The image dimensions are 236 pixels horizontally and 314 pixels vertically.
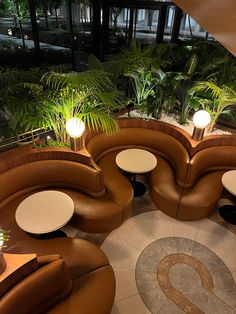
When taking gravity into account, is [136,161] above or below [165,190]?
above

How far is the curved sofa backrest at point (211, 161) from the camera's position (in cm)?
382

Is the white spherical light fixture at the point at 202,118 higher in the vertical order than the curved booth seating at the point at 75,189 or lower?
higher

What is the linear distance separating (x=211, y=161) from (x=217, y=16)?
3050 millimetres

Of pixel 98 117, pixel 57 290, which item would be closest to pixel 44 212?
pixel 57 290

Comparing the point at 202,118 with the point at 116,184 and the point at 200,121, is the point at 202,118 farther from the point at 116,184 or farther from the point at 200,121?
the point at 116,184

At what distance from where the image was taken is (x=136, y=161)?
383 centimetres

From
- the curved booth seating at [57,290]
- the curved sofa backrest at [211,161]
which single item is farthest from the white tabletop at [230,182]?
the curved booth seating at [57,290]

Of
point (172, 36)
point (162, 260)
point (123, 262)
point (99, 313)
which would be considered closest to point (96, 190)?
point (123, 262)

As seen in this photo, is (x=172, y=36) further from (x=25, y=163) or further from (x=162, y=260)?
(x=162, y=260)

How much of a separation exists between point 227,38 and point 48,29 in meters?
4.69

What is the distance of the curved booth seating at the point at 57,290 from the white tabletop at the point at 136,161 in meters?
1.51

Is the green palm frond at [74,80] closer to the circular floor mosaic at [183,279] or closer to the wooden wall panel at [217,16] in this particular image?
the wooden wall panel at [217,16]

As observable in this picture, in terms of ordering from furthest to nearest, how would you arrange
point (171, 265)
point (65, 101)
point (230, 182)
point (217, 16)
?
point (230, 182) → point (65, 101) → point (171, 265) → point (217, 16)

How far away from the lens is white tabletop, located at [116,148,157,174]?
3.66 metres
